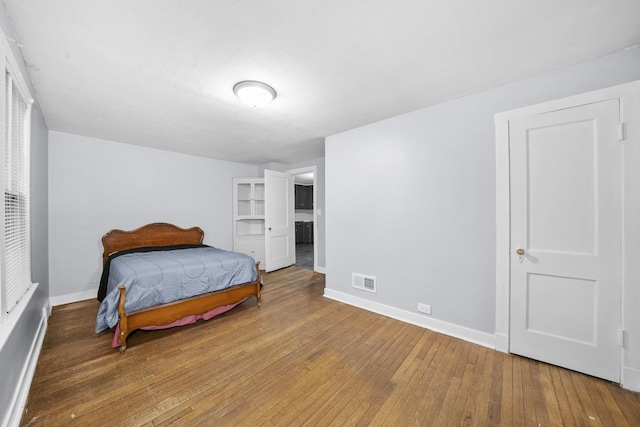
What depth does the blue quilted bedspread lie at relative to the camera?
223 cm

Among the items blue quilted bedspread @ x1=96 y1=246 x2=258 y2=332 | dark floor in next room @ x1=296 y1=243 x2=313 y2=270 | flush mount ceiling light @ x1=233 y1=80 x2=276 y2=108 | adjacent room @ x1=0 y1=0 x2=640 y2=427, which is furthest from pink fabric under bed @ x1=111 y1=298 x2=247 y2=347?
dark floor in next room @ x1=296 y1=243 x2=313 y2=270

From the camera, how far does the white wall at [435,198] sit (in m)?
2.10

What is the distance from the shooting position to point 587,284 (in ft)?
5.88

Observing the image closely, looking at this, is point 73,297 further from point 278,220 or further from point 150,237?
point 278,220

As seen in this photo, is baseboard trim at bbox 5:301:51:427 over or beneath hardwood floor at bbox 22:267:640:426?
over

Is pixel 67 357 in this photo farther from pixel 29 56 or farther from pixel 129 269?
pixel 29 56

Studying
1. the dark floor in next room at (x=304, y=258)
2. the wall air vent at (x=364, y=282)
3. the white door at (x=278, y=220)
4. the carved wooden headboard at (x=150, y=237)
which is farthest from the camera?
the dark floor in next room at (x=304, y=258)

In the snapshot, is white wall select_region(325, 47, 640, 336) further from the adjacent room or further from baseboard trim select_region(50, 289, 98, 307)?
baseboard trim select_region(50, 289, 98, 307)

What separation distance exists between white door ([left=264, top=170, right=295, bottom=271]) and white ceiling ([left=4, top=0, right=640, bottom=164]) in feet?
7.23

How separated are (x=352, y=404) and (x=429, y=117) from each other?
8.74 feet

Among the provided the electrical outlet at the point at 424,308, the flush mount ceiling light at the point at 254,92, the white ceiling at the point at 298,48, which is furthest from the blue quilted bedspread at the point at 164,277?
the electrical outlet at the point at 424,308

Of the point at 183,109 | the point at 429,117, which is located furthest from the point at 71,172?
the point at 429,117

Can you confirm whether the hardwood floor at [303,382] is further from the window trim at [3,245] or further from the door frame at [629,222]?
the window trim at [3,245]

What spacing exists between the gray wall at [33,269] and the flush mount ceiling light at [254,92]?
1.31m
